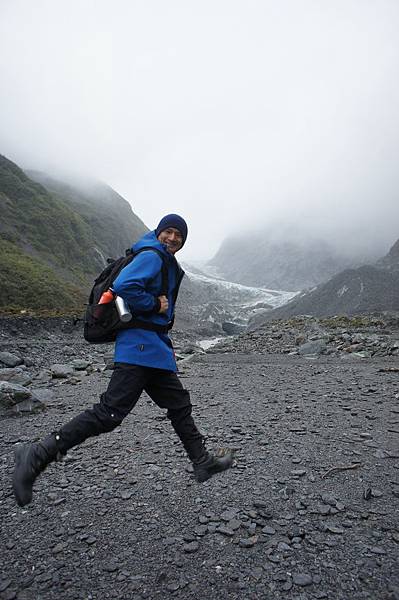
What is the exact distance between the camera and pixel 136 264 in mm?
3334

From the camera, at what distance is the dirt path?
259cm

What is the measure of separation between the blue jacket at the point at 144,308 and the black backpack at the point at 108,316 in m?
0.05

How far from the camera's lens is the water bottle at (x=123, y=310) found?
325cm

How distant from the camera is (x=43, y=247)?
6731 cm

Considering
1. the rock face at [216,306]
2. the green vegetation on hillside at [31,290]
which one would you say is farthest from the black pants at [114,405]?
the rock face at [216,306]

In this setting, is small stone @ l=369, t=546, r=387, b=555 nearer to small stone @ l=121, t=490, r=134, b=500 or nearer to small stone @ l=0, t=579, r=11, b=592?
small stone @ l=121, t=490, r=134, b=500

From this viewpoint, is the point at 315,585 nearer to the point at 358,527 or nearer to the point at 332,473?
the point at 358,527

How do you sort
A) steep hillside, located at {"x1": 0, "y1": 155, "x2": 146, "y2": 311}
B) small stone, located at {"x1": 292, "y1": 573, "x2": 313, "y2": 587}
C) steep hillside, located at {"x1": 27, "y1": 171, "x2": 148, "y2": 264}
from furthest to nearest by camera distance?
steep hillside, located at {"x1": 27, "y1": 171, "x2": 148, "y2": 264} → steep hillside, located at {"x1": 0, "y1": 155, "x2": 146, "y2": 311} → small stone, located at {"x1": 292, "y1": 573, "x2": 313, "y2": 587}

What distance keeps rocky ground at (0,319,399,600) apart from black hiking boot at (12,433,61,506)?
39 cm

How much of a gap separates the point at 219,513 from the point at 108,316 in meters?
2.17

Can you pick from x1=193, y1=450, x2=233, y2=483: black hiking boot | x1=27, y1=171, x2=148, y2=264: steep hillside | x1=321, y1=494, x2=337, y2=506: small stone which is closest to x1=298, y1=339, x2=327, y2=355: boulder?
x1=321, y1=494, x2=337, y2=506: small stone

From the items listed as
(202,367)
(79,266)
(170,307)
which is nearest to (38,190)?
(79,266)

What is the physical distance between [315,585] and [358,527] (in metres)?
0.84

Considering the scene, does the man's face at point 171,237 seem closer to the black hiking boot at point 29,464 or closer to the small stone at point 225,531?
the black hiking boot at point 29,464
